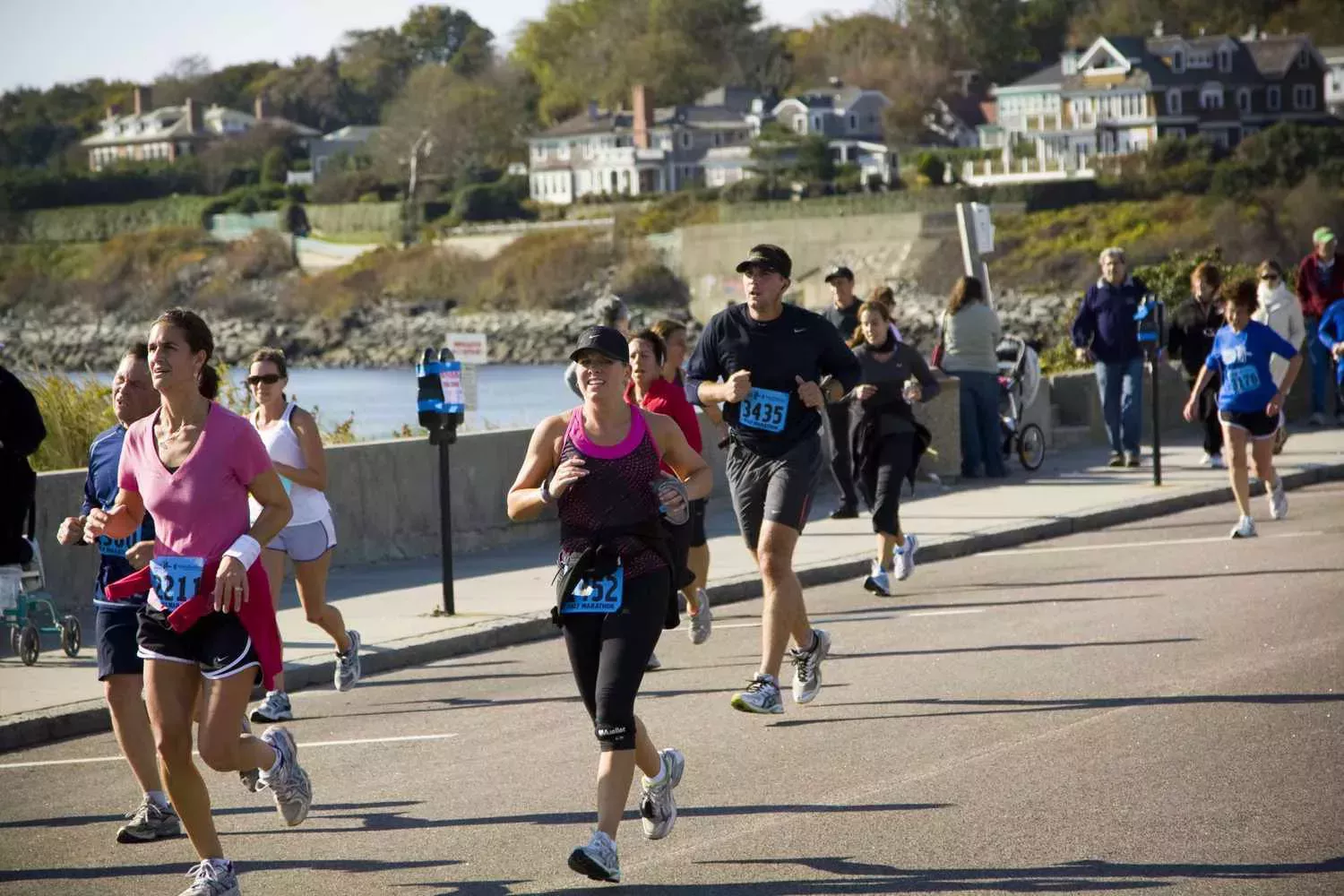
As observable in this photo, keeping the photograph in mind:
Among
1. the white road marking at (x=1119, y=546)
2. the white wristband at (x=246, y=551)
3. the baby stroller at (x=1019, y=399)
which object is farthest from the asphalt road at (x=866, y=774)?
the baby stroller at (x=1019, y=399)

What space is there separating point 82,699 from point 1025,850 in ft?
17.2

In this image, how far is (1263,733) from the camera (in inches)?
326

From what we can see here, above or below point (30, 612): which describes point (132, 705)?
above

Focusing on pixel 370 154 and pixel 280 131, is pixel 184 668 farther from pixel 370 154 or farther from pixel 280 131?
pixel 280 131

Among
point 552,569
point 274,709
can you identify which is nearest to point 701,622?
point 274,709

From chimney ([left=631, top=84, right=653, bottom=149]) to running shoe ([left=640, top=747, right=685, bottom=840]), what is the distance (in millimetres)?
145722

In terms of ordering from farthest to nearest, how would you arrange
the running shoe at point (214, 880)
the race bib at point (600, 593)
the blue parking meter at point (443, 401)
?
the blue parking meter at point (443, 401)
the race bib at point (600, 593)
the running shoe at point (214, 880)

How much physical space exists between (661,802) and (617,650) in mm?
630

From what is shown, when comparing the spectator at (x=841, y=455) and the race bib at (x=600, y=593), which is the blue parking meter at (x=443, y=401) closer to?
the spectator at (x=841, y=455)

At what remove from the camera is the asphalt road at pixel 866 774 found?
665 cm

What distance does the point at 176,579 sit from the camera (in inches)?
254

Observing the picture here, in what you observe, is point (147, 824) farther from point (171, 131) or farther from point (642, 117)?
point (171, 131)

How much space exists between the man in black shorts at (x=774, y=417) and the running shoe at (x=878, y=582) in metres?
3.43

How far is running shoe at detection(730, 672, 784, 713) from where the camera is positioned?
9133 millimetres
